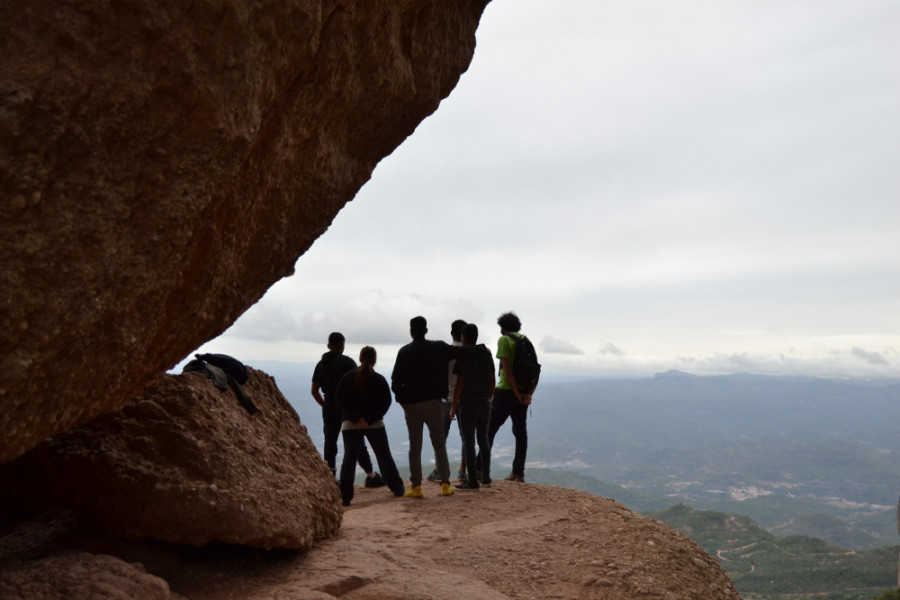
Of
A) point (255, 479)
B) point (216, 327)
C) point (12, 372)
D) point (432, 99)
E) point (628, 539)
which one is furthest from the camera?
point (628, 539)

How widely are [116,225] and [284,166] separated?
199 cm

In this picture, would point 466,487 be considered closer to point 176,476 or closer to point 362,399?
point 362,399

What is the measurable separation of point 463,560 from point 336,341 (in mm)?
5049

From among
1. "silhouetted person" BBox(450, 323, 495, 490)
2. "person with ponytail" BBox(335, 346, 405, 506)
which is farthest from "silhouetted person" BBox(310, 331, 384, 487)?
"silhouetted person" BBox(450, 323, 495, 490)

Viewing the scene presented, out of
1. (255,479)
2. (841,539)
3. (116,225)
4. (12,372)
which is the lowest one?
(841,539)

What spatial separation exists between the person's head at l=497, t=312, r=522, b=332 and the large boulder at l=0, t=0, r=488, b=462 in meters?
6.24

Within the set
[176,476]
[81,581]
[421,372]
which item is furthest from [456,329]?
[81,581]

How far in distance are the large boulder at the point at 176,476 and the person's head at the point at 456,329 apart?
16.2 feet

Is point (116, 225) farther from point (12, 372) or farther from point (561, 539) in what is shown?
point (561, 539)

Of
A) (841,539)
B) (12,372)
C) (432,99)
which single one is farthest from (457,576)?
(841,539)

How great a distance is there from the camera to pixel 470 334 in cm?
1034

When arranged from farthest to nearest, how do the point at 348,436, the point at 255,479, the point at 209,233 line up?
the point at 348,436 → the point at 255,479 → the point at 209,233

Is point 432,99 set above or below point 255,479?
above

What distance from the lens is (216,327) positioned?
17.4 ft
